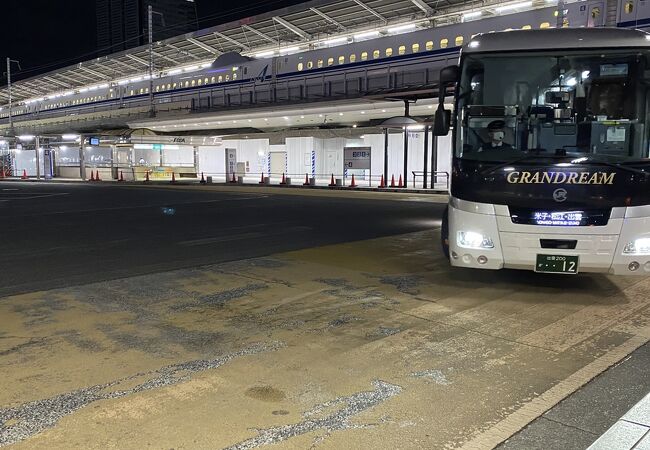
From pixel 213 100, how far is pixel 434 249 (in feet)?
103

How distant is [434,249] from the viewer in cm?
1052

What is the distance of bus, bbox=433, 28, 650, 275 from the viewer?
6355mm

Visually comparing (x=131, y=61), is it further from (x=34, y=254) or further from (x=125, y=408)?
(x=125, y=408)

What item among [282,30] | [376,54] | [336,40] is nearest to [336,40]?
[336,40]

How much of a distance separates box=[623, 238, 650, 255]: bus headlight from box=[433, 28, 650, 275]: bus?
0.04 ft

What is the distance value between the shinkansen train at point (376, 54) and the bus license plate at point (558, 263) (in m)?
14.4

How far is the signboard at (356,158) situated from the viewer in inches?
1299

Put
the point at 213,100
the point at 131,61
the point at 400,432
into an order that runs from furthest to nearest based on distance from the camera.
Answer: the point at 131,61
the point at 213,100
the point at 400,432

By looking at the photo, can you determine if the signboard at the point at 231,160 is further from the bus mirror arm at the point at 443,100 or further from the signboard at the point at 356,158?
the bus mirror arm at the point at 443,100

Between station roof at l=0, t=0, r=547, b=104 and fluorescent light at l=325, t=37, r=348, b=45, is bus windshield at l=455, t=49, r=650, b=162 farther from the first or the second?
fluorescent light at l=325, t=37, r=348, b=45

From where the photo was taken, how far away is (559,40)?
22.1 feet

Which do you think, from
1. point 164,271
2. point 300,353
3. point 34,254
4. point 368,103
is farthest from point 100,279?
point 368,103

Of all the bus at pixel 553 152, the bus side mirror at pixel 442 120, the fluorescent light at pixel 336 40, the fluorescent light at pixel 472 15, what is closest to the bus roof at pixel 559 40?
the bus at pixel 553 152

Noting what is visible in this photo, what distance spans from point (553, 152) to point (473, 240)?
1.40 m
